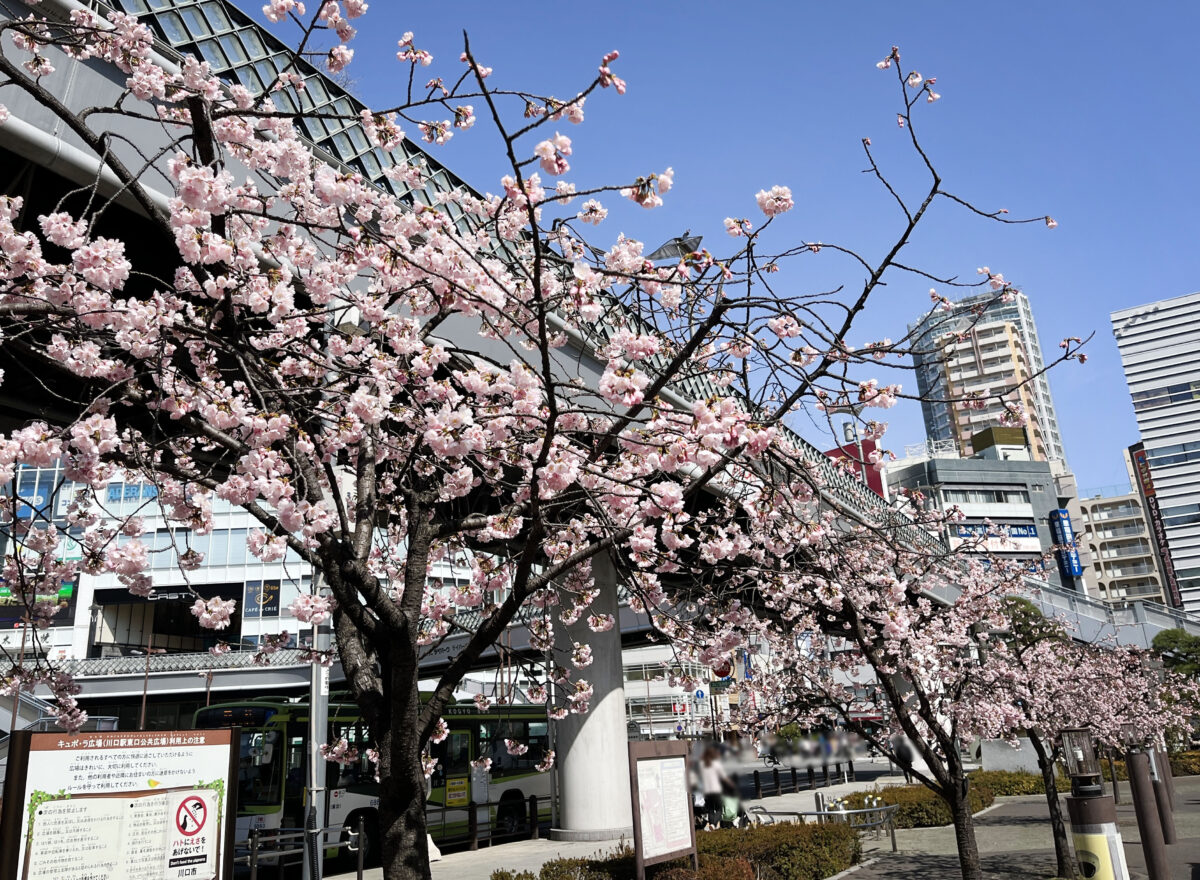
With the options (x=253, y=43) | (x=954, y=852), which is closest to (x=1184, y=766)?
(x=954, y=852)

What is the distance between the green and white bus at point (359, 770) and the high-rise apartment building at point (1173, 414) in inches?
3678

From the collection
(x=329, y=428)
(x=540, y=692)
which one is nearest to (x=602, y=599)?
(x=540, y=692)

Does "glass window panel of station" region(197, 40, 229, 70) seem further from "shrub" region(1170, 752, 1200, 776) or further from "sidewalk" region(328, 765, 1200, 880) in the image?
"shrub" region(1170, 752, 1200, 776)

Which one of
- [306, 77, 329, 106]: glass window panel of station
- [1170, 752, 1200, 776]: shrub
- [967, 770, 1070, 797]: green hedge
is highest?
[306, 77, 329, 106]: glass window panel of station

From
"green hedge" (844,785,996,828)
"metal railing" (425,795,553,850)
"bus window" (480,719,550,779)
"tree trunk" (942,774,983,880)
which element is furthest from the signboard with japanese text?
"bus window" (480,719,550,779)

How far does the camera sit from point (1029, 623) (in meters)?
21.4

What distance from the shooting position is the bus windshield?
15.9 metres

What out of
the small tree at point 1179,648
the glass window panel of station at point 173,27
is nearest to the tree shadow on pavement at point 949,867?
the glass window panel of station at point 173,27

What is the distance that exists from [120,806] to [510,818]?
56.3ft

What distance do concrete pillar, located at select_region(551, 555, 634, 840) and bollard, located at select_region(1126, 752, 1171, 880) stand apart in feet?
25.2

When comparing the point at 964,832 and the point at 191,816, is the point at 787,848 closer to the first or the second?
the point at 964,832

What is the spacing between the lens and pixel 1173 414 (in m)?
115

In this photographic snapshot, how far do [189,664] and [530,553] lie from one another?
143 ft

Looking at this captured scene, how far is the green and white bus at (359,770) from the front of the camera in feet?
52.3
